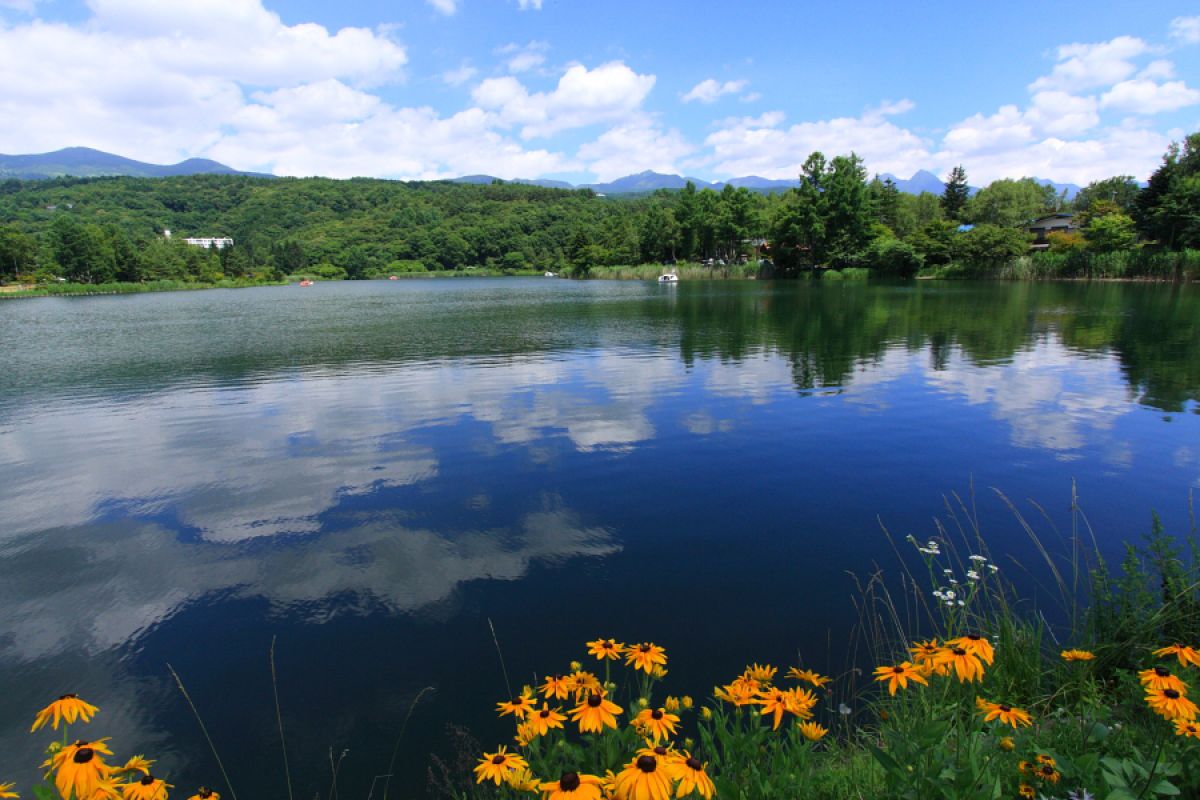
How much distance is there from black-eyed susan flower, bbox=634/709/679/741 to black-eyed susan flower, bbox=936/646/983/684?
1.20 metres

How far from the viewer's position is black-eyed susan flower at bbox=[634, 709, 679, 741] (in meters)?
2.53

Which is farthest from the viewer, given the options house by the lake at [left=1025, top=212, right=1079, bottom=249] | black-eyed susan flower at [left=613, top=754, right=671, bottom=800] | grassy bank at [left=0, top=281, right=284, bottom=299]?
grassy bank at [left=0, top=281, right=284, bottom=299]

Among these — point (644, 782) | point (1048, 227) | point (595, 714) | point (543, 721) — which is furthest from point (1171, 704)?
point (1048, 227)

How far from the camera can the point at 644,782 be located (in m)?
2.05

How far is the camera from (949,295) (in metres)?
45.5

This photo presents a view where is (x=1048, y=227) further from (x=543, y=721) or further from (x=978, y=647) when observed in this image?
(x=543, y=721)

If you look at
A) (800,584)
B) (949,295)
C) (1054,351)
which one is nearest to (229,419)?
(800,584)

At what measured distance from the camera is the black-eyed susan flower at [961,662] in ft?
8.47

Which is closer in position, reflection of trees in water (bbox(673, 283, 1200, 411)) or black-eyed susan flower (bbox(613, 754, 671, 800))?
black-eyed susan flower (bbox(613, 754, 671, 800))

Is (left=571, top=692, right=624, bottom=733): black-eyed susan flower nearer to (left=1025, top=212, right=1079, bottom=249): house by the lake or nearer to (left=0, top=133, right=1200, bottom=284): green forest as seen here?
(left=0, top=133, right=1200, bottom=284): green forest

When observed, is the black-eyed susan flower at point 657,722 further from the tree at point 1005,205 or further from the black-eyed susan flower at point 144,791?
the tree at point 1005,205

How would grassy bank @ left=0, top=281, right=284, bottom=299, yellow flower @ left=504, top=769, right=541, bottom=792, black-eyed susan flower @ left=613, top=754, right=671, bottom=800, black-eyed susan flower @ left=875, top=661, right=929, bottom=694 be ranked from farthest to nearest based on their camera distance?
1. grassy bank @ left=0, top=281, right=284, bottom=299
2. black-eyed susan flower @ left=875, top=661, right=929, bottom=694
3. yellow flower @ left=504, top=769, right=541, bottom=792
4. black-eyed susan flower @ left=613, top=754, right=671, bottom=800

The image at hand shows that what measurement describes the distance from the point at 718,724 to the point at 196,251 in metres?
141

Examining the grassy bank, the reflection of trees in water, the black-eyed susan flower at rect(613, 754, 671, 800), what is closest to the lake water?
the reflection of trees in water
